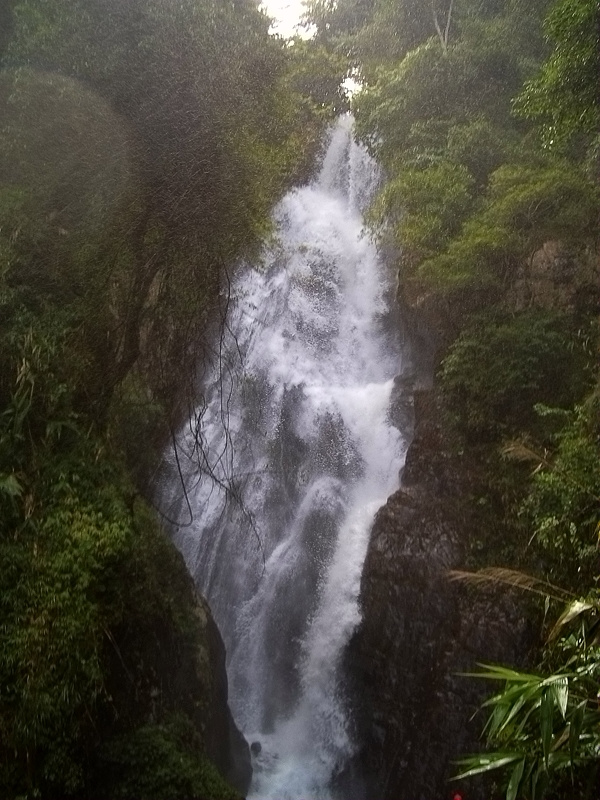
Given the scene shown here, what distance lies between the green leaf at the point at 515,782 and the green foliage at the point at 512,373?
502cm

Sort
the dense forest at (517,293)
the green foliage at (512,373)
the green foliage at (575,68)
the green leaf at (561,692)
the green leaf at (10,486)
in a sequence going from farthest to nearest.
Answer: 1. the green foliage at (512,373)
2. the green foliage at (575,68)
3. the green leaf at (10,486)
4. the dense forest at (517,293)
5. the green leaf at (561,692)

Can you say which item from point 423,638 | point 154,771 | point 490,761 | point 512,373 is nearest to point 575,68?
point 512,373

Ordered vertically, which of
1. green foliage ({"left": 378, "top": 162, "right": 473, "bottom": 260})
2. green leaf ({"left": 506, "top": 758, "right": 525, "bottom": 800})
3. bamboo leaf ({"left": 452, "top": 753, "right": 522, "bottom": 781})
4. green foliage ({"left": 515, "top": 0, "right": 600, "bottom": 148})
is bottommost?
green leaf ({"left": 506, "top": 758, "right": 525, "bottom": 800})

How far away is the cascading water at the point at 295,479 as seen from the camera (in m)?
8.02

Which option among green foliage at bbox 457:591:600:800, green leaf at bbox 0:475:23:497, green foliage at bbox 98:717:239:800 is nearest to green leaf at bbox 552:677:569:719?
green foliage at bbox 457:591:600:800

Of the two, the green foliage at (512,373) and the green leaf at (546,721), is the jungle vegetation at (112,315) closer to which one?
the green leaf at (546,721)

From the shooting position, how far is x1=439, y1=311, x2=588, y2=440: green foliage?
7.76 meters

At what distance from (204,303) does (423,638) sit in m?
5.98

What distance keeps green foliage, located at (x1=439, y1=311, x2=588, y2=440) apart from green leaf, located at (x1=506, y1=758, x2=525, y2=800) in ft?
16.5

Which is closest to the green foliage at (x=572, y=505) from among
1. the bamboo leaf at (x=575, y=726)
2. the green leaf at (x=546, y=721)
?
the bamboo leaf at (x=575, y=726)

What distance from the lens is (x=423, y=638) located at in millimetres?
7320

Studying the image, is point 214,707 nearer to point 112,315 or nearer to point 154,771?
point 154,771

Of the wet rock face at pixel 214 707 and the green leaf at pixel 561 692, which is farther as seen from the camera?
the wet rock face at pixel 214 707

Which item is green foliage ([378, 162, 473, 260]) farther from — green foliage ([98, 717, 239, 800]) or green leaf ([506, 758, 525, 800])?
green leaf ([506, 758, 525, 800])
